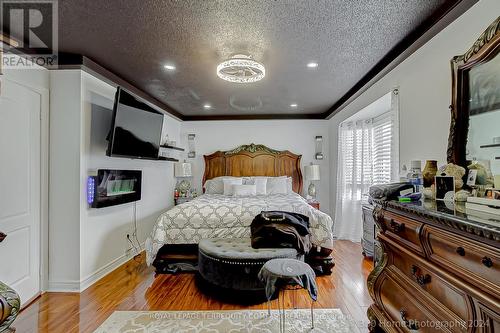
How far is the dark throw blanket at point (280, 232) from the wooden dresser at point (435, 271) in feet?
3.31

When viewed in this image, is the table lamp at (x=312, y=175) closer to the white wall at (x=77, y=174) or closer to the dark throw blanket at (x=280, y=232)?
the dark throw blanket at (x=280, y=232)

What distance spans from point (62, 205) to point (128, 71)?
1.79m

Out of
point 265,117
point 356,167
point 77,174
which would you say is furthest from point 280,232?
point 265,117

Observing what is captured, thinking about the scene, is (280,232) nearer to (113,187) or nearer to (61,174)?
(113,187)

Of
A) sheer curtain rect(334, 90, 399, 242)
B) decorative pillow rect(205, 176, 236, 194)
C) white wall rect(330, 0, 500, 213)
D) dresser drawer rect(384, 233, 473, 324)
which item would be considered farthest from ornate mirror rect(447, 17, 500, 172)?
decorative pillow rect(205, 176, 236, 194)

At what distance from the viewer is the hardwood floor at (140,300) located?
2.23 m

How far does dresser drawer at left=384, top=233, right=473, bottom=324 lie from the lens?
43.4 inches

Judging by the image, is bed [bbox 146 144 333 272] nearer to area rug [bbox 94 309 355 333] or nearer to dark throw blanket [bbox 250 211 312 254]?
dark throw blanket [bbox 250 211 312 254]

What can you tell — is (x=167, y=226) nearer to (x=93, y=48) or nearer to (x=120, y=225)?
(x=120, y=225)

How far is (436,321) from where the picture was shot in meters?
1.25

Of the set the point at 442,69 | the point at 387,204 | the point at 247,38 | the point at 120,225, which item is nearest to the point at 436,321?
the point at 387,204

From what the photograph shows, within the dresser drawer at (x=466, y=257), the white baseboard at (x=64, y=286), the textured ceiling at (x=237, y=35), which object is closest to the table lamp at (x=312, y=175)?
the textured ceiling at (x=237, y=35)

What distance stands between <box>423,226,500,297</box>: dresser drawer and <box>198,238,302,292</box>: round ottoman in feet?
5.02

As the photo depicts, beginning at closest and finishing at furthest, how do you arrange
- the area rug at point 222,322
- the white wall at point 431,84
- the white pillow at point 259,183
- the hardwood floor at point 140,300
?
1. the white wall at point 431,84
2. the area rug at point 222,322
3. the hardwood floor at point 140,300
4. the white pillow at point 259,183
